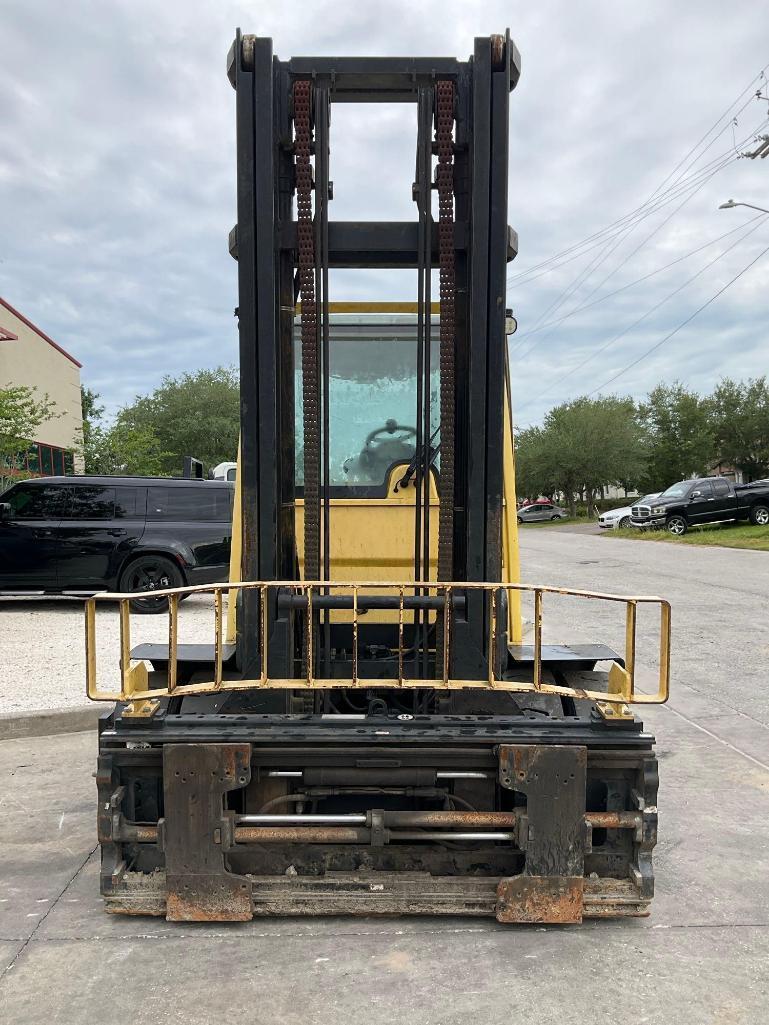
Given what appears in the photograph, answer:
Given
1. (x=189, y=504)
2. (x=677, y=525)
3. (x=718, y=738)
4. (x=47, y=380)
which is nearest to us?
(x=718, y=738)

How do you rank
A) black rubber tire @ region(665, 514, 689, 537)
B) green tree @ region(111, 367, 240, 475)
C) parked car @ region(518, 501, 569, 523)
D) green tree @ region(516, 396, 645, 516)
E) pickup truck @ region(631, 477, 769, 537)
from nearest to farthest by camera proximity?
1. pickup truck @ region(631, 477, 769, 537)
2. black rubber tire @ region(665, 514, 689, 537)
3. green tree @ region(111, 367, 240, 475)
4. green tree @ region(516, 396, 645, 516)
5. parked car @ region(518, 501, 569, 523)

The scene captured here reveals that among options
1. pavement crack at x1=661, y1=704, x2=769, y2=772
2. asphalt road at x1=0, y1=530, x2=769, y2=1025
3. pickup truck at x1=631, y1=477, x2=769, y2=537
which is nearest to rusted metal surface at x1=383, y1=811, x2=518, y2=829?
asphalt road at x1=0, y1=530, x2=769, y2=1025

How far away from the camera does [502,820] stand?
3078 mm

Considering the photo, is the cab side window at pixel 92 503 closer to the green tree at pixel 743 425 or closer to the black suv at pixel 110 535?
the black suv at pixel 110 535

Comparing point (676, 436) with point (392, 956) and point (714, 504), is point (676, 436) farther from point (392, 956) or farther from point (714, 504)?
point (392, 956)

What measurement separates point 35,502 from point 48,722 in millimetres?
6349

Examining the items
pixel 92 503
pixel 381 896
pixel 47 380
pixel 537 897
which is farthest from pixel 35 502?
pixel 47 380

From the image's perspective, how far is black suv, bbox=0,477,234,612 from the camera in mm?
11500

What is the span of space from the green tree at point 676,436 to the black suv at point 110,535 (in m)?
44.5

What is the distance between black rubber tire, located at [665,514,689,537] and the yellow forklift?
25.7m

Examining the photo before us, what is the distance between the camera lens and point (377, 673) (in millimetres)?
3658

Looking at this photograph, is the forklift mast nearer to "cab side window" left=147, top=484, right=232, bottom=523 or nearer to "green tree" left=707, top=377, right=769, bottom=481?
"cab side window" left=147, top=484, right=232, bottom=523

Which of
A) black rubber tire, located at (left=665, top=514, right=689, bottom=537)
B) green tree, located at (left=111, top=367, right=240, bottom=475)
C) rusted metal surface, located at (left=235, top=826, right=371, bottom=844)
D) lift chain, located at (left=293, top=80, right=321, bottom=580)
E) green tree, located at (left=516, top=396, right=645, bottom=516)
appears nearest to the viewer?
rusted metal surface, located at (left=235, top=826, right=371, bottom=844)

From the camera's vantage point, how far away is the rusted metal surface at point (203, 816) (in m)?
3.06
